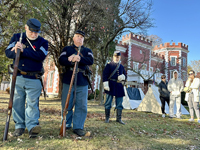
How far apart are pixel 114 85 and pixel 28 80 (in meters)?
2.98

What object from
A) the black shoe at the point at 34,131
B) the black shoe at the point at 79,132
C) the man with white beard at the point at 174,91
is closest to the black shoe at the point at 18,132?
the black shoe at the point at 34,131

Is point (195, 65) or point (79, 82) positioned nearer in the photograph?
point (79, 82)

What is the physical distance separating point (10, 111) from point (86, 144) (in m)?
1.51

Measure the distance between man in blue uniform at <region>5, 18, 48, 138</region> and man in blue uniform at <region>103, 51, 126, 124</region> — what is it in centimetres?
260

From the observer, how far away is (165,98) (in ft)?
29.5

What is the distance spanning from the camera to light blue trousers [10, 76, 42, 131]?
3191 millimetres

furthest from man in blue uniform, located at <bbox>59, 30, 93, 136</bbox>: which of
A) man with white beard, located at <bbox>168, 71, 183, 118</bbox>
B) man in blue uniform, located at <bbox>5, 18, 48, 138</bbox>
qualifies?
man with white beard, located at <bbox>168, 71, 183, 118</bbox>

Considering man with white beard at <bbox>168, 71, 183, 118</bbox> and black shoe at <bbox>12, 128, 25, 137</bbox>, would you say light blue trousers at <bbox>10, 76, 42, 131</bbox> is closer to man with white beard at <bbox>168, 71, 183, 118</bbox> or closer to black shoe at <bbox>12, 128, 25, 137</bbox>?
black shoe at <bbox>12, 128, 25, 137</bbox>

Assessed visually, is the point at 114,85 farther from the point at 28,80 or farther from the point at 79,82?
the point at 28,80

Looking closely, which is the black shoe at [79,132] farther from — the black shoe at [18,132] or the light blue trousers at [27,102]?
the black shoe at [18,132]

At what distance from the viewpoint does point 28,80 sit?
10.6ft

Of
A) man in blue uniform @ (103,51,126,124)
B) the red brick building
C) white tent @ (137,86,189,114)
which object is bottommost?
white tent @ (137,86,189,114)

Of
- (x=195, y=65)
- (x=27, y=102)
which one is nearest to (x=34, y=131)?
(x=27, y=102)

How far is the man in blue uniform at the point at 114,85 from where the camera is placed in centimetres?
550
